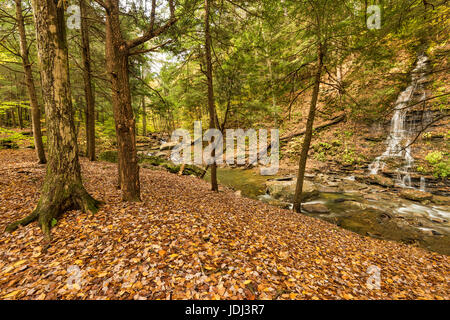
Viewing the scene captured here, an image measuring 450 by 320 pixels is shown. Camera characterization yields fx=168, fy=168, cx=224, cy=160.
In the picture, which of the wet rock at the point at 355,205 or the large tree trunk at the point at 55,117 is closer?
the large tree trunk at the point at 55,117

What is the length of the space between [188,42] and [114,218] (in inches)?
271

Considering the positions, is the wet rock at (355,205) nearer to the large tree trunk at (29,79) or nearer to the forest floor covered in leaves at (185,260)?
the forest floor covered in leaves at (185,260)

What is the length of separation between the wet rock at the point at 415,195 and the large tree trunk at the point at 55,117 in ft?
51.1

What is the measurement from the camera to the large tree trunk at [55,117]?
355 centimetres

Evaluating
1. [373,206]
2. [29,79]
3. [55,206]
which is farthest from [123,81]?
[373,206]

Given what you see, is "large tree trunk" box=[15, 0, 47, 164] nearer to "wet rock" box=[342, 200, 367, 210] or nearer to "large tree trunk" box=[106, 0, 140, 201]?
"large tree trunk" box=[106, 0, 140, 201]

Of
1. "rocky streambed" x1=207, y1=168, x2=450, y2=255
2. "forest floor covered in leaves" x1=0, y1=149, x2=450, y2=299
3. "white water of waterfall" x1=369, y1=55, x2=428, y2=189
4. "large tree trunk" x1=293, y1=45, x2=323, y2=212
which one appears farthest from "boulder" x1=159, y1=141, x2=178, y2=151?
"white water of waterfall" x1=369, y1=55, x2=428, y2=189

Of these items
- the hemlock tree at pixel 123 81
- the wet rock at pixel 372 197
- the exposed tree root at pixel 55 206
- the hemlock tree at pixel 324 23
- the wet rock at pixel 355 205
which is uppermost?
the hemlock tree at pixel 324 23

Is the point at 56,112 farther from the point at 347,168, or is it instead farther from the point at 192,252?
the point at 347,168

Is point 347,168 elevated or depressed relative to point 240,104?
depressed

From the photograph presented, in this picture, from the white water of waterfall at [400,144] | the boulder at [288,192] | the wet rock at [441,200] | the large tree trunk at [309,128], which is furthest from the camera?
the white water of waterfall at [400,144]

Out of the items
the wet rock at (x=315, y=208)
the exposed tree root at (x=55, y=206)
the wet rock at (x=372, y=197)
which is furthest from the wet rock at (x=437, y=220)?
the exposed tree root at (x=55, y=206)

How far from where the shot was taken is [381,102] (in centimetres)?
510
